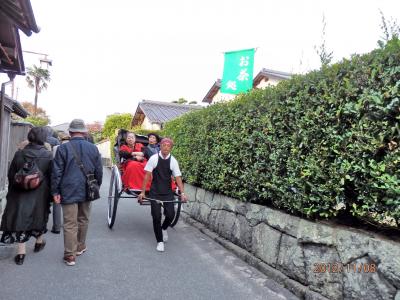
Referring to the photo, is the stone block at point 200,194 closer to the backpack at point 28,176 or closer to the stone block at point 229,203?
the stone block at point 229,203

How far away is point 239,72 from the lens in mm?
9992

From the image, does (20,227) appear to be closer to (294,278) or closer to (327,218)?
(294,278)

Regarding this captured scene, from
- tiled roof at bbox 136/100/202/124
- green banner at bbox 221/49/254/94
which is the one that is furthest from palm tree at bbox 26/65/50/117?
green banner at bbox 221/49/254/94

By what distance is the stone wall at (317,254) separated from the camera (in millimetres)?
3150

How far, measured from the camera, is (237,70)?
9.99 m

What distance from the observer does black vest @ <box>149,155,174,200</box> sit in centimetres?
607

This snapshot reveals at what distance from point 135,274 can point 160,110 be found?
1178 inches

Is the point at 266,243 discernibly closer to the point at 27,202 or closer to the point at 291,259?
the point at 291,259

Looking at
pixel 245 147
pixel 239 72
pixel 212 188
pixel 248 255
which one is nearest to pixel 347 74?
pixel 245 147

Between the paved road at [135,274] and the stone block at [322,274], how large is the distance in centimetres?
38

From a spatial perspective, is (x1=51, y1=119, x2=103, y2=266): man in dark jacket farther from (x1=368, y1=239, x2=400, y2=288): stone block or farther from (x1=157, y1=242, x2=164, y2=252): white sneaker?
(x1=368, y1=239, x2=400, y2=288): stone block

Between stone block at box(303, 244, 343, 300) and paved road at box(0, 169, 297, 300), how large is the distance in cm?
38

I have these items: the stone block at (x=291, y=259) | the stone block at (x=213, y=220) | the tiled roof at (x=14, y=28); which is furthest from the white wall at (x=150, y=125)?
the stone block at (x=291, y=259)

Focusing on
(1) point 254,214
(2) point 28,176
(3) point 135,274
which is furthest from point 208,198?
(2) point 28,176
